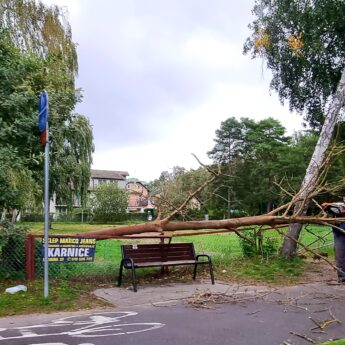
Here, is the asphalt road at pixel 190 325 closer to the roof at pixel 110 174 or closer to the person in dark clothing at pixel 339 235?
the person in dark clothing at pixel 339 235

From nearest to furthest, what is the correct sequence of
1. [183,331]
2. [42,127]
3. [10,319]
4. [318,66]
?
[183,331], [10,319], [42,127], [318,66]

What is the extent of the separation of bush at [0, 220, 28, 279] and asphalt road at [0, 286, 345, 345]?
6.80 ft

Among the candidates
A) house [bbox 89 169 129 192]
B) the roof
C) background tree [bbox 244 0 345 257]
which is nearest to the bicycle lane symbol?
background tree [bbox 244 0 345 257]

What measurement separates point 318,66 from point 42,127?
12907 millimetres

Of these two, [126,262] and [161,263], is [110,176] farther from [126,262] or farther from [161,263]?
[126,262]

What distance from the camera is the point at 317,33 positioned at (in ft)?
53.8

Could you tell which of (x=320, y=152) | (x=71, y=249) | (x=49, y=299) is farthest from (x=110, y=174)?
(x=49, y=299)

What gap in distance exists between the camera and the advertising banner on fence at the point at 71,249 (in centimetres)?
855

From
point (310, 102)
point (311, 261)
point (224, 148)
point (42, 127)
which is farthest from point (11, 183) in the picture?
point (224, 148)

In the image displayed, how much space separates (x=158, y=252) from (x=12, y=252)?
2.73 metres

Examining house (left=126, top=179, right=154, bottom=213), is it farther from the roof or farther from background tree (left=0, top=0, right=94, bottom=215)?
the roof

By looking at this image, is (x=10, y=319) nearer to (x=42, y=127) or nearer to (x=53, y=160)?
(x=42, y=127)

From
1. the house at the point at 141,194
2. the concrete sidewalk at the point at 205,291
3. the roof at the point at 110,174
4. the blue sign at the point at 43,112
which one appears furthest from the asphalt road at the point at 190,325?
the roof at the point at 110,174

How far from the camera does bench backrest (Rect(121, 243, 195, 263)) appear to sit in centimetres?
909
